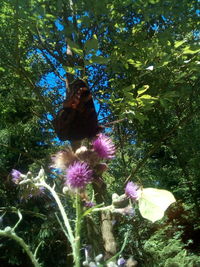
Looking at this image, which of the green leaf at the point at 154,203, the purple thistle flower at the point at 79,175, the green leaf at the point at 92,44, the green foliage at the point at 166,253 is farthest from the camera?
the green foliage at the point at 166,253

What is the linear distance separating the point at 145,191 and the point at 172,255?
3.92 meters

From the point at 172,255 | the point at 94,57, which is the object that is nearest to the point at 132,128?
the point at 172,255

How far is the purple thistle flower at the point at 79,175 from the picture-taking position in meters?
0.75

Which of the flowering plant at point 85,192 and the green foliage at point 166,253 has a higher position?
the flowering plant at point 85,192

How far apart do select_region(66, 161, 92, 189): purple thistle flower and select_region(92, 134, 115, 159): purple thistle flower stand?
64 mm

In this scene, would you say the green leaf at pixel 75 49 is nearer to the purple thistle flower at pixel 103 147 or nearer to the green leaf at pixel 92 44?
the green leaf at pixel 92 44

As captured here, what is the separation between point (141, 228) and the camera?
16.2ft

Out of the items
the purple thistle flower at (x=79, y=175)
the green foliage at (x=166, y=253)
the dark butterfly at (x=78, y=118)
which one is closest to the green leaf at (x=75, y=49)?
the dark butterfly at (x=78, y=118)

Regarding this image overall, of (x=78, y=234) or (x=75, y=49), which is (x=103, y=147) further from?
(x=75, y=49)

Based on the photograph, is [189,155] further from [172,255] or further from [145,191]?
[145,191]

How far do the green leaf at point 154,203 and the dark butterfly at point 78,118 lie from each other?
0.22 metres

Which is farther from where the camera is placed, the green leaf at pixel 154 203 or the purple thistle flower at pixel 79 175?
the purple thistle flower at pixel 79 175

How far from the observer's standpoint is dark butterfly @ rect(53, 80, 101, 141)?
2.46ft

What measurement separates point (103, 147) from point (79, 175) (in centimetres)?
11
